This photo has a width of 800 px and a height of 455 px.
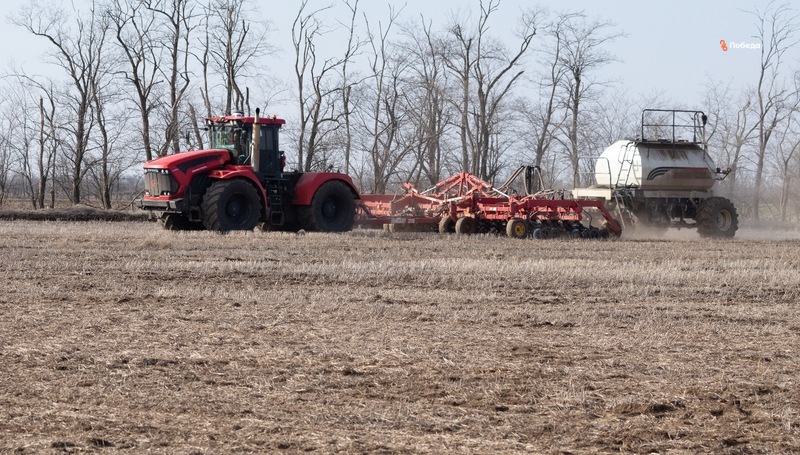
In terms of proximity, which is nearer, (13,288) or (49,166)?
(13,288)

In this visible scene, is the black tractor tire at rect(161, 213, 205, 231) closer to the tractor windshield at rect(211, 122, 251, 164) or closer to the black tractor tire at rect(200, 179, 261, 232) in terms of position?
the black tractor tire at rect(200, 179, 261, 232)

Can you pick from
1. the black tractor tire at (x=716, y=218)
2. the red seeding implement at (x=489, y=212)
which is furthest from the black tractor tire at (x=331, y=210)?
the black tractor tire at (x=716, y=218)

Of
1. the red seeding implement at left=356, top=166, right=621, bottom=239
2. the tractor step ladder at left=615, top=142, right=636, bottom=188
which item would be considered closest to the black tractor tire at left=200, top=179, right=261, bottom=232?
the red seeding implement at left=356, top=166, right=621, bottom=239

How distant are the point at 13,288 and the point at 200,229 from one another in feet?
33.1

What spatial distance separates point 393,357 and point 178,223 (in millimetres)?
14311

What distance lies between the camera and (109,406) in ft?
19.0

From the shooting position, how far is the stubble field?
5.34 meters

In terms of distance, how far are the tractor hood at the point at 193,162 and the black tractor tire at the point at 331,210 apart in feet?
6.82

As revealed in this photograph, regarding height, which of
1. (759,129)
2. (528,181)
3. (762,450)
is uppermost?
(759,129)

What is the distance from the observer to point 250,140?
20.4 meters

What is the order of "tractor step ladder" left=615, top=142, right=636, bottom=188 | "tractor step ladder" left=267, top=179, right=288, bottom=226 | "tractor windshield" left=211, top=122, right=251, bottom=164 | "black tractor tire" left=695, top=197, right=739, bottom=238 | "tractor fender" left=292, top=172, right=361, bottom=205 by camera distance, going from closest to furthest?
"tractor windshield" left=211, top=122, right=251, bottom=164 → "tractor step ladder" left=267, top=179, right=288, bottom=226 → "tractor fender" left=292, top=172, right=361, bottom=205 → "black tractor tire" left=695, top=197, right=739, bottom=238 → "tractor step ladder" left=615, top=142, right=636, bottom=188

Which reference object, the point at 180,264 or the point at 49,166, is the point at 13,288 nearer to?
the point at 180,264

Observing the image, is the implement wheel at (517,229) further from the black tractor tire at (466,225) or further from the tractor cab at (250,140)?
the tractor cab at (250,140)

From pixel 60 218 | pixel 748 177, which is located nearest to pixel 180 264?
pixel 60 218
